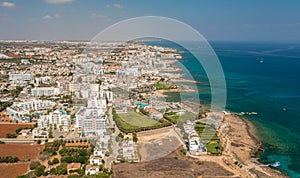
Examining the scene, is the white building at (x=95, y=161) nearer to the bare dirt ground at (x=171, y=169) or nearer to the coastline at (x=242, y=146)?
the bare dirt ground at (x=171, y=169)

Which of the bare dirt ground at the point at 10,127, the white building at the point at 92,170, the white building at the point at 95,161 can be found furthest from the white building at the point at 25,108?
the white building at the point at 92,170

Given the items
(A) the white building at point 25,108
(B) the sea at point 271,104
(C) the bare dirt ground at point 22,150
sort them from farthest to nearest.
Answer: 1. (A) the white building at point 25,108
2. (B) the sea at point 271,104
3. (C) the bare dirt ground at point 22,150

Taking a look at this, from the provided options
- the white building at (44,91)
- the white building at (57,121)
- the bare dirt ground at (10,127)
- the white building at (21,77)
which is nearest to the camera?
the bare dirt ground at (10,127)

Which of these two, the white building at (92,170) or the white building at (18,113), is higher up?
the white building at (18,113)

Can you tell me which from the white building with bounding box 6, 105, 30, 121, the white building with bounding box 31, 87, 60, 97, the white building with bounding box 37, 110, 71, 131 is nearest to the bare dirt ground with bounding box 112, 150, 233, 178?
the white building with bounding box 37, 110, 71, 131

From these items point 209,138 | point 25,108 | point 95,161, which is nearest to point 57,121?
point 25,108

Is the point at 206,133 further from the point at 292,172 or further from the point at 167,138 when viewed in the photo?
the point at 292,172

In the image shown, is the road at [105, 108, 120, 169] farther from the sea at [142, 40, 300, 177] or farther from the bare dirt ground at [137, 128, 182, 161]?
the sea at [142, 40, 300, 177]

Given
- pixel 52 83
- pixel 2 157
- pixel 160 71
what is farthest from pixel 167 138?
pixel 160 71
